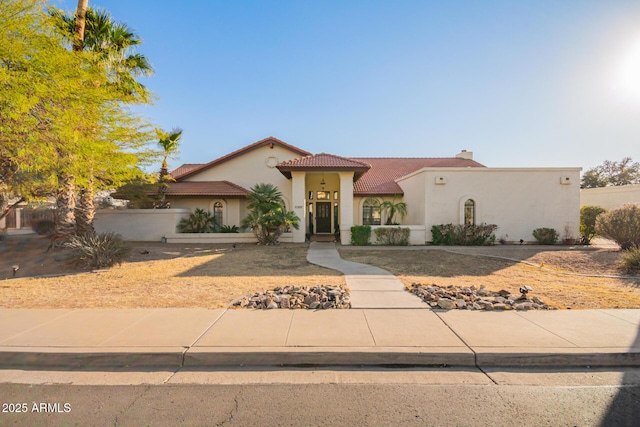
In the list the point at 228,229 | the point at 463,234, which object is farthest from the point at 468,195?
the point at 228,229

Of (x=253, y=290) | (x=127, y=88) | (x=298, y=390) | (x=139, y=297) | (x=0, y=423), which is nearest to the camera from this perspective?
(x=0, y=423)

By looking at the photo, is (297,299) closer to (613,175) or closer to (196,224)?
(196,224)

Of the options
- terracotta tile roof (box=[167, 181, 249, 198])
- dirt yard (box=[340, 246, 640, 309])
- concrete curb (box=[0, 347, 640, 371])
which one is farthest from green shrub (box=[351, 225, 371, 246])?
concrete curb (box=[0, 347, 640, 371])

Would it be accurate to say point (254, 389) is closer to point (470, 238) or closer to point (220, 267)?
point (220, 267)

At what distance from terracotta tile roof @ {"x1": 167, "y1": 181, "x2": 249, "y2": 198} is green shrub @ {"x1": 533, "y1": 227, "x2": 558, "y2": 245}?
17.8 metres

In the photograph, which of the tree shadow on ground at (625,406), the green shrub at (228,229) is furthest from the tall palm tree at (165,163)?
the tree shadow on ground at (625,406)

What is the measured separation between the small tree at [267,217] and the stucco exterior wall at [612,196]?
27.3m

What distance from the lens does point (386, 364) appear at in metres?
3.85

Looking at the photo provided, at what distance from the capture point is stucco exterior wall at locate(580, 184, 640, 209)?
79.4 feet

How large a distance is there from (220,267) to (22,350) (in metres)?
6.47

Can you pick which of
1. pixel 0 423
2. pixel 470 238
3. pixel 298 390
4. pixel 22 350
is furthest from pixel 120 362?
pixel 470 238

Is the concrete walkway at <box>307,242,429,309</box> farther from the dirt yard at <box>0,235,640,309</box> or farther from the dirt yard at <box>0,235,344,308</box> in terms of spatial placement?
the dirt yard at <box>0,235,344,308</box>

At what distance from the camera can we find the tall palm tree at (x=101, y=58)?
11.3 m

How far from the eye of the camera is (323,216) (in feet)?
73.0
